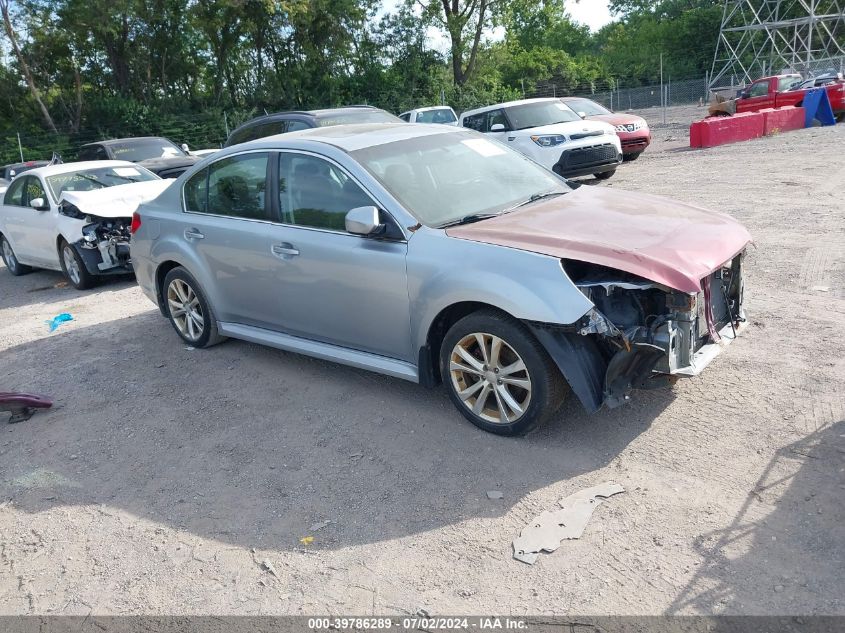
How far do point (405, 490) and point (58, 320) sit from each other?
5862mm

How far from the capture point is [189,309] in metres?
6.73

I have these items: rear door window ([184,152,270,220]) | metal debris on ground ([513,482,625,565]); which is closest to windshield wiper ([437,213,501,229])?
rear door window ([184,152,270,220])

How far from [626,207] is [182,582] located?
A: 3.47 meters

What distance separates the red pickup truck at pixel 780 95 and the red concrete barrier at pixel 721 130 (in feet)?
15.2

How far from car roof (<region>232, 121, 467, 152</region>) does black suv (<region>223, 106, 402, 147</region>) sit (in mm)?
5792

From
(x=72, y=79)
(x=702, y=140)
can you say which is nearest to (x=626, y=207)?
(x=702, y=140)

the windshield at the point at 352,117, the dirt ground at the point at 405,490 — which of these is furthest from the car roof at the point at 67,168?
the dirt ground at the point at 405,490

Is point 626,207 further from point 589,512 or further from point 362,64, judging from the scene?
point 362,64

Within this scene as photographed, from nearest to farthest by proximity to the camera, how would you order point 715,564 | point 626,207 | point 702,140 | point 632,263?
1. point 715,564
2. point 632,263
3. point 626,207
4. point 702,140

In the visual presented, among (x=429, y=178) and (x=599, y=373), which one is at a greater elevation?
(x=429, y=178)

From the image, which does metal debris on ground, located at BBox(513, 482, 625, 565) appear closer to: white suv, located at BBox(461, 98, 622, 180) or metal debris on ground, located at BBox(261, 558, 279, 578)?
metal debris on ground, located at BBox(261, 558, 279, 578)

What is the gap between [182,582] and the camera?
3.59m

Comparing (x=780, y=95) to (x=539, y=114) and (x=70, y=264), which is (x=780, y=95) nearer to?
(x=539, y=114)

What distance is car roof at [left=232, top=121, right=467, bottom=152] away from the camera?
Answer: 18.0 feet
